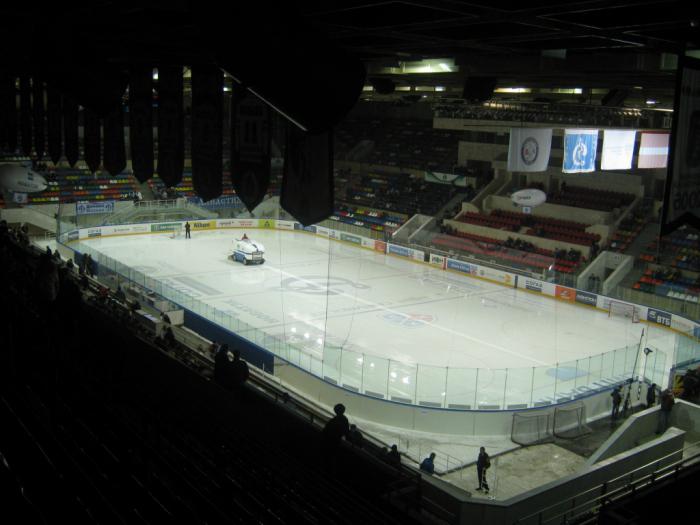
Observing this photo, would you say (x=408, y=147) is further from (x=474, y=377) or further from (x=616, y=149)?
(x=474, y=377)

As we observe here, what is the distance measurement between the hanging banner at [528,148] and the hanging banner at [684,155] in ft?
44.2

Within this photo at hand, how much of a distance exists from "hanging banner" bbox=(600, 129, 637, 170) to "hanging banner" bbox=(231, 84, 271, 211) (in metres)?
13.5

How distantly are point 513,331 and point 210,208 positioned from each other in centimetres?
2361

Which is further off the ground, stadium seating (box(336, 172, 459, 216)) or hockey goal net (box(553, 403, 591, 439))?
stadium seating (box(336, 172, 459, 216))

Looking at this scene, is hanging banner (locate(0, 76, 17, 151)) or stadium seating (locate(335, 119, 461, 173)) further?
stadium seating (locate(335, 119, 461, 173))

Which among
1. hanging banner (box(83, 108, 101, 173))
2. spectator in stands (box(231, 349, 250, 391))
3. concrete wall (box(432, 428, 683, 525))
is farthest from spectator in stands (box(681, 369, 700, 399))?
hanging banner (box(83, 108, 101, 173))

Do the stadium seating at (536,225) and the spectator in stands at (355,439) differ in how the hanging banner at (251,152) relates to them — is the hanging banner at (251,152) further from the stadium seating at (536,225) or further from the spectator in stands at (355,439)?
the stadium seating at (536,225)

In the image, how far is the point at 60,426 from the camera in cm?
611

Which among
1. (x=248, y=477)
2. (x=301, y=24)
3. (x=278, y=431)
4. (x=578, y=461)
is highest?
(x=301, y=24)

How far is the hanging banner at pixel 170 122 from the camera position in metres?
8.65

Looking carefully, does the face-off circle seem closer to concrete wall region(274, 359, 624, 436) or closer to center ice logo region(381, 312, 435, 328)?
center ice logo region(381, 312, 435, 328)

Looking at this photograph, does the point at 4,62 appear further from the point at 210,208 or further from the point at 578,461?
the point at 210,208

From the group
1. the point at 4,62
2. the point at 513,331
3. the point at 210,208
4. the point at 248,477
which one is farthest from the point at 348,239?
the point at 248,477

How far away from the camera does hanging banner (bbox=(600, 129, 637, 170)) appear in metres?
17.8
